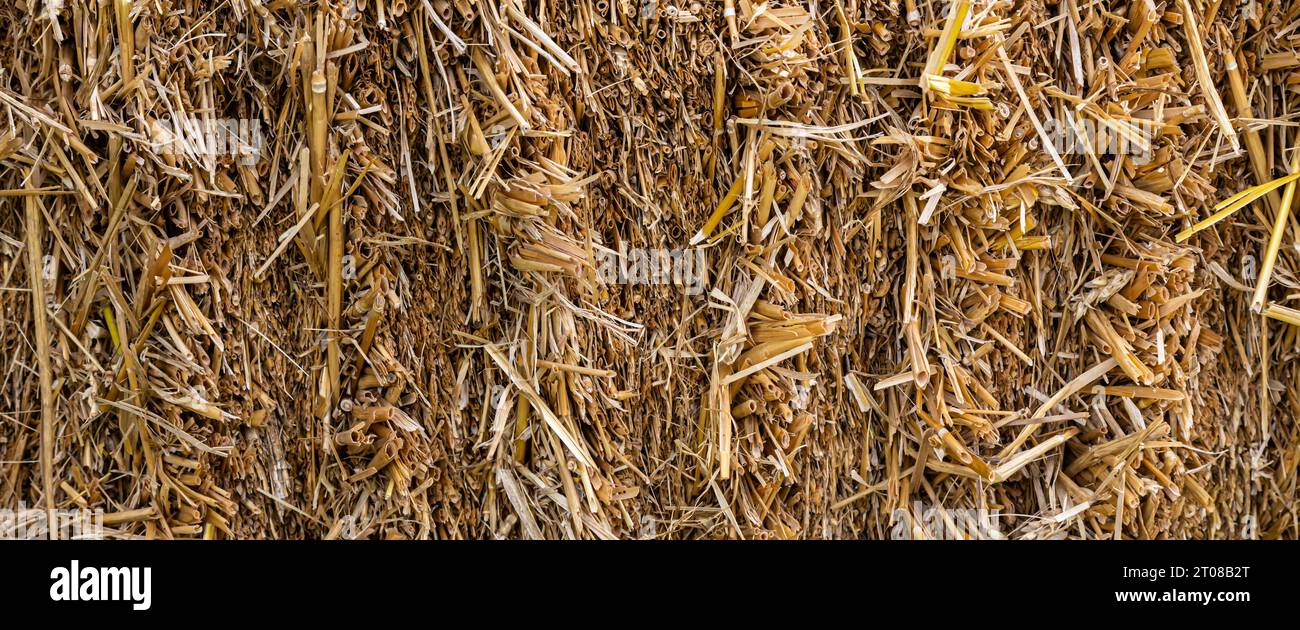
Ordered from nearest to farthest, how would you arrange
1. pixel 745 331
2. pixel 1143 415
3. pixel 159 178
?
pixel 159 178 → pixel 745 331 → pixel 1143 415

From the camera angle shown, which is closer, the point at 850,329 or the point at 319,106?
the point at 319,106

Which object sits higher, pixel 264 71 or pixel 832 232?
pixel 264 71

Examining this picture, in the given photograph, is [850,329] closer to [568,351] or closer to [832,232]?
[832,232]

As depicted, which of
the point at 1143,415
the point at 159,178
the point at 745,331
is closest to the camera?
the point at 159,178

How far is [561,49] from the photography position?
125cm

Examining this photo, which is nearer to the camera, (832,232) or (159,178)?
(159,178)

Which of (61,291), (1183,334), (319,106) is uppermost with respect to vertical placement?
(319,106)

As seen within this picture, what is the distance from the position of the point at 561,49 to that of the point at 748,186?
12.8 inches

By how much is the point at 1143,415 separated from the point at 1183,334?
0.48 feet

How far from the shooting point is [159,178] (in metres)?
1.21

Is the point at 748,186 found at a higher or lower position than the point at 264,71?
lower

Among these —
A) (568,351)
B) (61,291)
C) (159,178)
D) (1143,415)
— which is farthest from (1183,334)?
(61,291)

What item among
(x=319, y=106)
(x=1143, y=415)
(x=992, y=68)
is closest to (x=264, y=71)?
(x=319, y=106)

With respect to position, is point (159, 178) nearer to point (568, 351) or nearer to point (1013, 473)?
point (568, 351)
